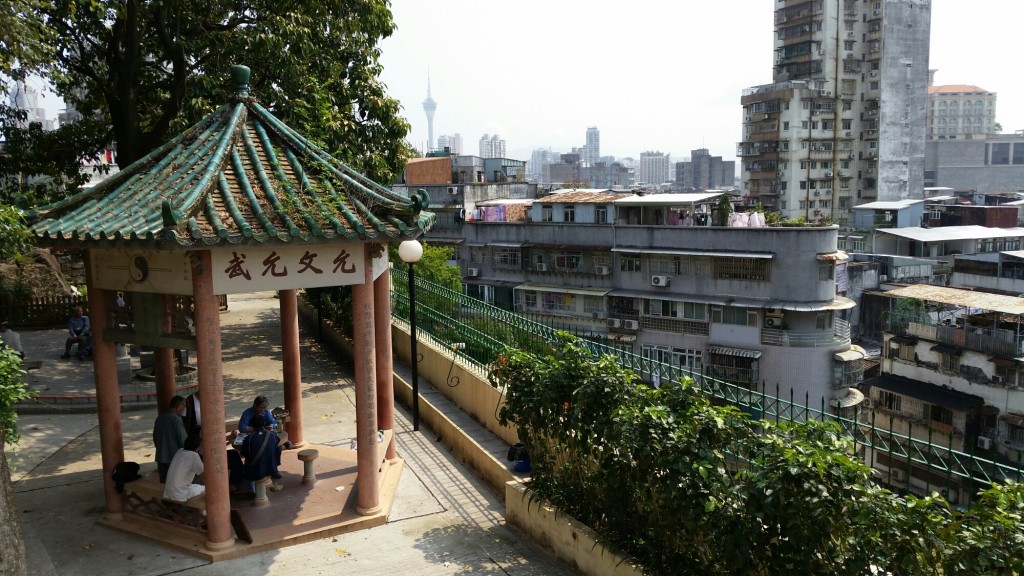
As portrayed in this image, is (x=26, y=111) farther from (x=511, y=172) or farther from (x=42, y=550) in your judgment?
(x=511, y=172)

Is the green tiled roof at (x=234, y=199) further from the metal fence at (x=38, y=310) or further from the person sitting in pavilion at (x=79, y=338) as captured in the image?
the metal fence at (x=38, y=310)

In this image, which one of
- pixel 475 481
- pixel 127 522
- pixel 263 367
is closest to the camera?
pixel 127 522

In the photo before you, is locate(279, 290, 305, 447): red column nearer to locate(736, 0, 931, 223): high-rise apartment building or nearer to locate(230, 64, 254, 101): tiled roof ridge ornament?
locate(230, 64, 254, 101): tiled roof ridge ornament

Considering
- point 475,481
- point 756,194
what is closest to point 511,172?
point 756,194

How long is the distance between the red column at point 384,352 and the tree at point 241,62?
555cm

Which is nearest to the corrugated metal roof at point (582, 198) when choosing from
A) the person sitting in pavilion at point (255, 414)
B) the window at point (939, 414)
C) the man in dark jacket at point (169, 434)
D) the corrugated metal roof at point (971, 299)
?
the corrugated metal roof at point (971, 299)

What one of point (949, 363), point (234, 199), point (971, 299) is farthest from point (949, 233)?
point (234, 199)

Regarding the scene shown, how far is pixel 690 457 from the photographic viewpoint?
614 centimetres

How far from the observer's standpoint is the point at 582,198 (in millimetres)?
45000

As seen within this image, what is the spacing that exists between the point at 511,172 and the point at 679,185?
8393 cm

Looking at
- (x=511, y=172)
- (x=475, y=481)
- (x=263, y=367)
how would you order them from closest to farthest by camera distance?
(x=475, y=481)
(x=263, y=367)
(x=511, y=172)

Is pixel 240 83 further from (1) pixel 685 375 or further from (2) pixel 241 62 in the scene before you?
(1) pixel 685 375

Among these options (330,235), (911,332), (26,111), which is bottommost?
(911,332)

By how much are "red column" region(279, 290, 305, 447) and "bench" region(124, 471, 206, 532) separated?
2.40m
